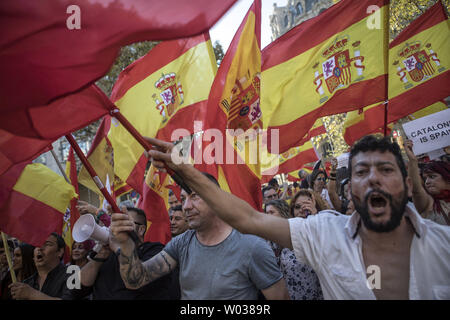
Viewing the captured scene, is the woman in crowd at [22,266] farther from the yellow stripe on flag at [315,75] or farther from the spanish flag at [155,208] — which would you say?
the yellow stripe on flag at [315,75]

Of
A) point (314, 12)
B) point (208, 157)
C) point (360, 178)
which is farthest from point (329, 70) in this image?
point (314, 12)

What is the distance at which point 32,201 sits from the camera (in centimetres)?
381

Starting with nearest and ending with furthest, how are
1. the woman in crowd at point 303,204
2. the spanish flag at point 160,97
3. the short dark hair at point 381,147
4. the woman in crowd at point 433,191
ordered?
the short dark hair at point 381,147
the woman in crowd at point 433,191
the woman in crowd at point 303,204
the spanish flag at point 160,97

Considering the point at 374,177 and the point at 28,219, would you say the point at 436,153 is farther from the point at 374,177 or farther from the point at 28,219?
the point at 28,219

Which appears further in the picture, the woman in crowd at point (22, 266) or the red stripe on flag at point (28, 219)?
the woman in crowd at point (22, 266)

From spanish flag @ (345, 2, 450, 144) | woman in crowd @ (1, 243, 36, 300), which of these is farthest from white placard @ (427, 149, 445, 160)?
woman in crowd @ (1, 243, 36, 300)

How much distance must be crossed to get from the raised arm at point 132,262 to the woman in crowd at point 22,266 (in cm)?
230

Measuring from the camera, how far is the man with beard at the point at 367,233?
5.39 ft

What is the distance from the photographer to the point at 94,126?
15211mm

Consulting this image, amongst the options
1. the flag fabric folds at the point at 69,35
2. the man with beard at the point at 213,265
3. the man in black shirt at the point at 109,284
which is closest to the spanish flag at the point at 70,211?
the man in black shirt at the point at 109,284

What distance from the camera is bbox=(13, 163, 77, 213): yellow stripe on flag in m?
3.82

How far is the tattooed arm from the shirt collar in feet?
4.70

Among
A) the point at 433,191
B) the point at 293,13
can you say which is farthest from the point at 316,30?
the point at 293,13
